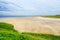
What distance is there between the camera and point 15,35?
133cm

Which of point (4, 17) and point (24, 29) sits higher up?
point (4, 17)

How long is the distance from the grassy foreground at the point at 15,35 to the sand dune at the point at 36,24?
2.3 inches

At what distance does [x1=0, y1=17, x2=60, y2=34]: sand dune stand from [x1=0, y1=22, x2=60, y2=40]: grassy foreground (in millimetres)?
59

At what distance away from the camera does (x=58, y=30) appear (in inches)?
65.0

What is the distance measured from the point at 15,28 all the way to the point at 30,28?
0.20m

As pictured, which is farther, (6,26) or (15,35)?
(6,26)

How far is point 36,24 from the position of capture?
5.63 ft

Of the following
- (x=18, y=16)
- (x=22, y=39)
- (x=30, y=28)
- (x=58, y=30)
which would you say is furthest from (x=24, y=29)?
(x=58, y=30)

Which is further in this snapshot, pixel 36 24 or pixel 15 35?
pixel 36 24

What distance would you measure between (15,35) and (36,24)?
465 mm

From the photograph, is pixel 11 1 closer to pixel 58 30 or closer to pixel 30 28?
pixel 30 28

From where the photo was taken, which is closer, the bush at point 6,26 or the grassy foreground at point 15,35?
the grassy foreground at point 15,35

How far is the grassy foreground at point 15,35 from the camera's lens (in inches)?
51.2

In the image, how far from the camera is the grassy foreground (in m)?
1.30
